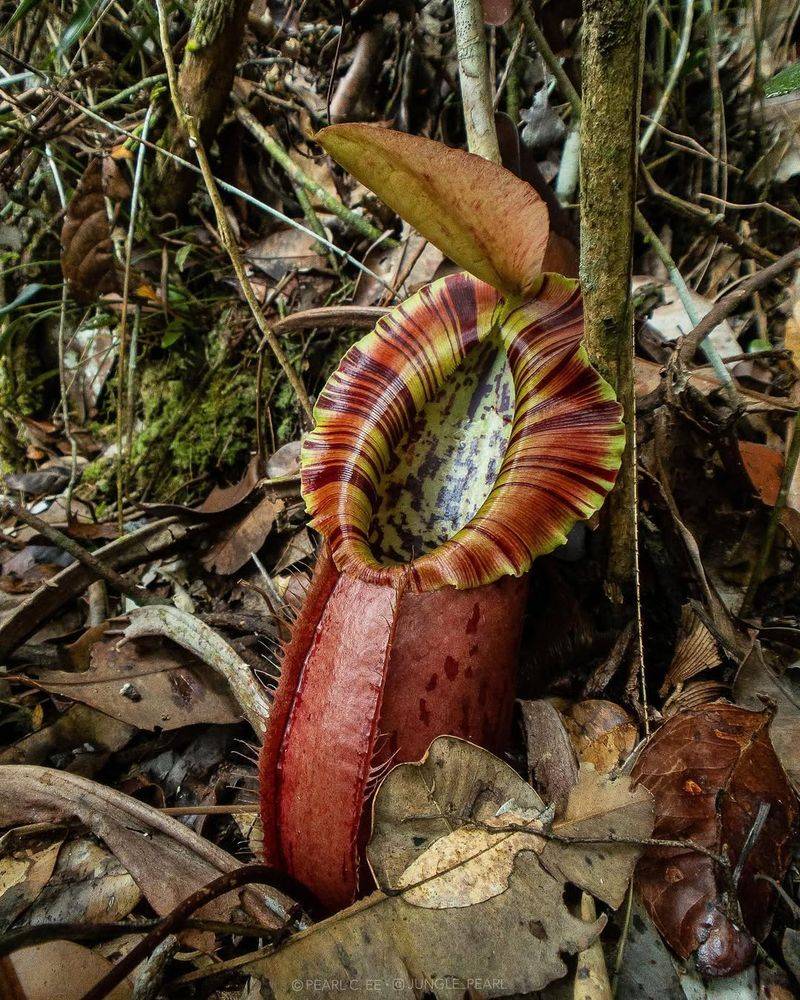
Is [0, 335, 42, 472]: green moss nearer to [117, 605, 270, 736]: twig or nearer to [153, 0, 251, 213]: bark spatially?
[153, 0, 251, 213]: bark

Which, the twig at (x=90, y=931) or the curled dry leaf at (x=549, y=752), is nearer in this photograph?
the twig at (x=90, y=931)

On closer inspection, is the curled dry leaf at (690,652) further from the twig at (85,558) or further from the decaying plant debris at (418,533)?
the twig at (85,558)

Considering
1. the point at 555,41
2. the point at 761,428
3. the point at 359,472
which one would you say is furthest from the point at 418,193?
the point at 555,41

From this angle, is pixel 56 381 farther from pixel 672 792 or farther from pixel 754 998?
pixel 754 998

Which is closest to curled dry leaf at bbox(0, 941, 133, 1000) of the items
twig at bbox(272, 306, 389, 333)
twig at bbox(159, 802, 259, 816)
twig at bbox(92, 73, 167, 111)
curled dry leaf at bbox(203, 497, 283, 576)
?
twig at bbox(159, 802, 259, 816)

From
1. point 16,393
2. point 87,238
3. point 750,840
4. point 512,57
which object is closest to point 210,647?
point 750,840

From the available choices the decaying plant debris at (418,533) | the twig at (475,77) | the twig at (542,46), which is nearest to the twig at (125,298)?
the decaying plant debris at (418,533)
